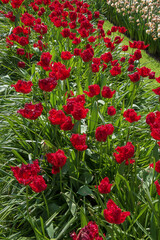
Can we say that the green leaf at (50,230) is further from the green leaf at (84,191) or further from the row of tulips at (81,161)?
the green leaf at (84,191)

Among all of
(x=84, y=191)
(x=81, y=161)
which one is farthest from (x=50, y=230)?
(x=81, y=161)

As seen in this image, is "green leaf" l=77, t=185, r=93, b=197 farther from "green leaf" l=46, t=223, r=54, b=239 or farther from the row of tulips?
"green leaf" l=46, t=223, r=54, b=239

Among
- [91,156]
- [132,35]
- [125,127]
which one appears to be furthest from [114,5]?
[91,156]

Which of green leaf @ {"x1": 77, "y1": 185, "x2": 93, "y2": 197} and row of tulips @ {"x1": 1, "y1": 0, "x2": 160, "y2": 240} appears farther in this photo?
green leaf @ {"x1": 77, "y1": 185, "x2": 93, "y2": 197}

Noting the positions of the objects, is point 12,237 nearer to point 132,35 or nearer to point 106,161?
point 106,161

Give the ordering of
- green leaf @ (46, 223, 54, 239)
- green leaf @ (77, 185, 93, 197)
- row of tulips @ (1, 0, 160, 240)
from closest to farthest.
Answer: row of tulips @ (1, 0, 160, 240) < green leaf @ (46, 223, 54, 239) < green leaf @ (77, 185, 93, 197)

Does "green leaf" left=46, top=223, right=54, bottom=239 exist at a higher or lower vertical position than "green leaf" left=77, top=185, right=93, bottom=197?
lower

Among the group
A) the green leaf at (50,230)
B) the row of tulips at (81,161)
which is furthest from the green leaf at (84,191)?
the green leaf at (50,230)

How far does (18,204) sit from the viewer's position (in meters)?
1.79

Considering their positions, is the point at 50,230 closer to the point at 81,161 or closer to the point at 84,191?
the point at 84,191

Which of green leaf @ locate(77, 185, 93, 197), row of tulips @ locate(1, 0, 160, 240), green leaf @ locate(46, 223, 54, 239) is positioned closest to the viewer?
row of tulips @ locate(1, 0, 160, 240)

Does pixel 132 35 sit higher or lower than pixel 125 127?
higher

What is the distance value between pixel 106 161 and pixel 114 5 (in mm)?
5156

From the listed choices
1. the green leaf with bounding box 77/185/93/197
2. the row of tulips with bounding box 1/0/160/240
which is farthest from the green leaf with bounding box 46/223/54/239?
the green leaf with bounding box 77/185/93/197
